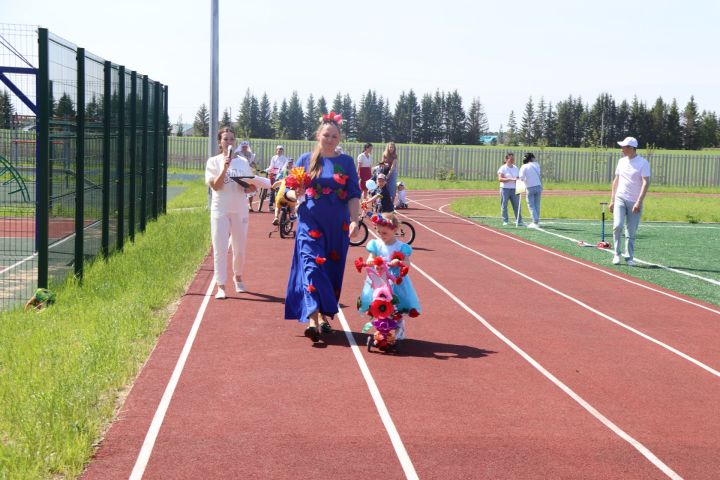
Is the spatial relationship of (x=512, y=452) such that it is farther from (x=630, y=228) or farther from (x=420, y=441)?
(x=630, y=228)

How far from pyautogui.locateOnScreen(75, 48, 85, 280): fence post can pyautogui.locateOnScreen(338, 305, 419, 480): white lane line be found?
3.89m

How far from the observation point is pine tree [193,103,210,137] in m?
150

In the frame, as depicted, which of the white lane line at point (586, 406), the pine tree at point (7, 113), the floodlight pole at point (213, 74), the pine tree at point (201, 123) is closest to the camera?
the white lane line at point (586, 406)

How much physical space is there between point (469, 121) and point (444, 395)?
174 m

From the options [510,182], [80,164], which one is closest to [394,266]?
[80,164]

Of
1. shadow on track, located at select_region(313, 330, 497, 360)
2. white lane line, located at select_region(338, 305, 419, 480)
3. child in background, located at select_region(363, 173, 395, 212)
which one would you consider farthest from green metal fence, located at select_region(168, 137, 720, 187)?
white lane line, located at select_region(338, 305, 419, 480)

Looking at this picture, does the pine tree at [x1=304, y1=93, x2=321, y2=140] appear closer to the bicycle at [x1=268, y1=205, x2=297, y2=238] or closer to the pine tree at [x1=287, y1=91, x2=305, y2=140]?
the pine tree at [x1=287, y1=91, x2=305, y2=140]

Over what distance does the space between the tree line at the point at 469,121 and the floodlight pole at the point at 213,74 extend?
118417 mm

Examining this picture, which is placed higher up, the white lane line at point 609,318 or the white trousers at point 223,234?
the white trousers at point 223,234

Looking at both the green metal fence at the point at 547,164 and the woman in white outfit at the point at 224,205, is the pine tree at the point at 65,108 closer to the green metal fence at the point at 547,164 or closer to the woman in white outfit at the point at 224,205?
the woman in white outfit at the point at 224,205

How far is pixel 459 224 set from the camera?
2481 centimetres

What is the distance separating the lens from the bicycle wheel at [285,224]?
19594 millimetres

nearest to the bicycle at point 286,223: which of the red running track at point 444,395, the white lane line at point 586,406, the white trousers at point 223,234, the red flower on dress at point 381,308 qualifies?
the red running track at point 444,395

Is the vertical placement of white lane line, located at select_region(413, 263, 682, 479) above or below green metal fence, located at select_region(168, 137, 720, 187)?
below
